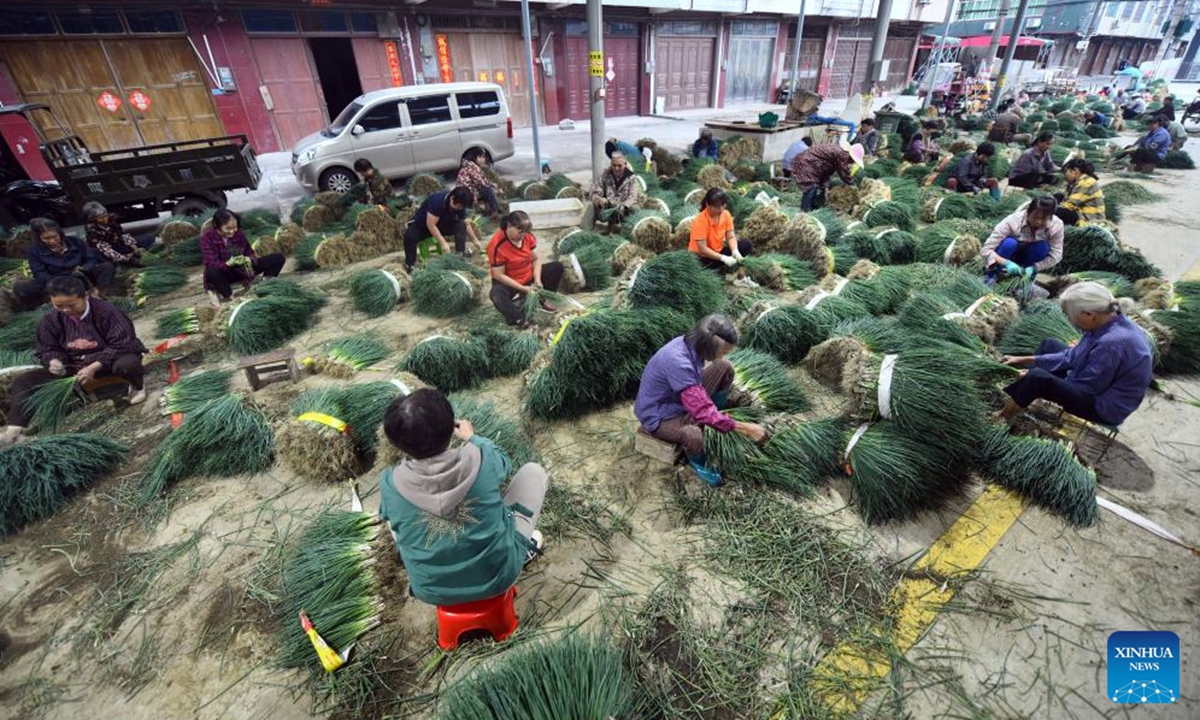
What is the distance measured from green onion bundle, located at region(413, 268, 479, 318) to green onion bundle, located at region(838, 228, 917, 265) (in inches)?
169

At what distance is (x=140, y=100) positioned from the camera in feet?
38.1

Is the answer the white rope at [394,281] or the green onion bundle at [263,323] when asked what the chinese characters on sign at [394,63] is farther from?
the green onion bundle at [263,323]

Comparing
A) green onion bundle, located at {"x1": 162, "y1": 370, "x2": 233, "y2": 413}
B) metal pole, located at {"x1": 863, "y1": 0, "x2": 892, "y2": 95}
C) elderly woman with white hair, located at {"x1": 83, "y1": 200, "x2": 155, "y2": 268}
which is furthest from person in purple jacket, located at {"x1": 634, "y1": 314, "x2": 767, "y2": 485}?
metal pole, located at {"x1": 863, "y1": 0, "x2": 892, "y2": 95}

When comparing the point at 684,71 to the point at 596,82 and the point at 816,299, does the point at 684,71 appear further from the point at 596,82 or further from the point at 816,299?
the point at 816,299

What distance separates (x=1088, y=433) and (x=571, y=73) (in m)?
18.1

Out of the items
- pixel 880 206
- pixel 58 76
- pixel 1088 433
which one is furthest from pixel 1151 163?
pixel 58 76

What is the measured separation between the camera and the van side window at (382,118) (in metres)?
9.62

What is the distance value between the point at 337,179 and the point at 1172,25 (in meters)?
72.0

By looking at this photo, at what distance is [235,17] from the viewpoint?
1186 cm

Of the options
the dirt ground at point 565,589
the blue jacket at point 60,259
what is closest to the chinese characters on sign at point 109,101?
the blue jacket at point 60,259

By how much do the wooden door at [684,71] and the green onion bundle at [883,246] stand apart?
17.3 meters

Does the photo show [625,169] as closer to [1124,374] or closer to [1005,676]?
[1124,374]

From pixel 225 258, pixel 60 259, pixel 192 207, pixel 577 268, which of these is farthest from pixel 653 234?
pixel 192 207

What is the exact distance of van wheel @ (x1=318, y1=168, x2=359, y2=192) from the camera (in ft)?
31.0
